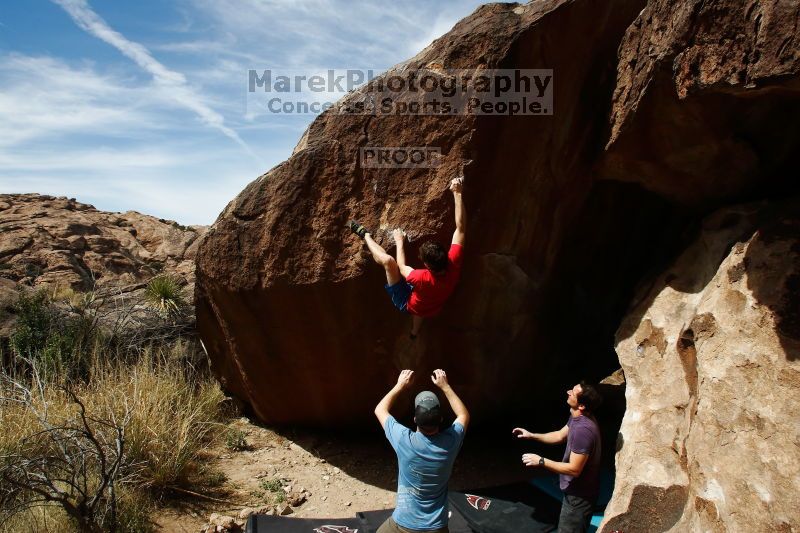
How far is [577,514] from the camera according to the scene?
3566 mm

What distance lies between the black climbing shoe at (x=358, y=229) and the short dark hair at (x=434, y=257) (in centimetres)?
58

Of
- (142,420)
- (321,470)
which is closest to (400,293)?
(321,470)

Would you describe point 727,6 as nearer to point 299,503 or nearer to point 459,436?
point 459,436

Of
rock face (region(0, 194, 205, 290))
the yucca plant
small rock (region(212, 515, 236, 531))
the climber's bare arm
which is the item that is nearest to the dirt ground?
small rock (region(212, 515, 236, 531))

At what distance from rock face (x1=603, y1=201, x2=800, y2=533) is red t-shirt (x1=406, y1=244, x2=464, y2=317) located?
1.34m

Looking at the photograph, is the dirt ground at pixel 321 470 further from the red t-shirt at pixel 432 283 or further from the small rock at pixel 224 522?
the red t-shirt at pixel 432 283

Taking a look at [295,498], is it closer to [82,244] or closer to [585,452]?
[585,452]

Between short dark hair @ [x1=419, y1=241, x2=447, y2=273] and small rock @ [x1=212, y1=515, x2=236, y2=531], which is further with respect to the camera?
small rock @ [x1=212, y1=515, x2=236, y2=531]

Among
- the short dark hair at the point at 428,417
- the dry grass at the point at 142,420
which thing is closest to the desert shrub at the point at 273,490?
the dry grass at the point at 142,420

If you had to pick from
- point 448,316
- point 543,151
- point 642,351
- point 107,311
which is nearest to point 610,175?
point 543,151

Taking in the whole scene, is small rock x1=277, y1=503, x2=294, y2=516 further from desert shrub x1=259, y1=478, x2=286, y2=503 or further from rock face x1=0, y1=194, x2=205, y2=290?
rock face x1=0, y1=194, x2=205, y2=290

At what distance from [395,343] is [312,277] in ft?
2.91

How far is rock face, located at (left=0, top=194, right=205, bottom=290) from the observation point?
10414 mm

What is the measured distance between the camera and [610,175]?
14.8ft
